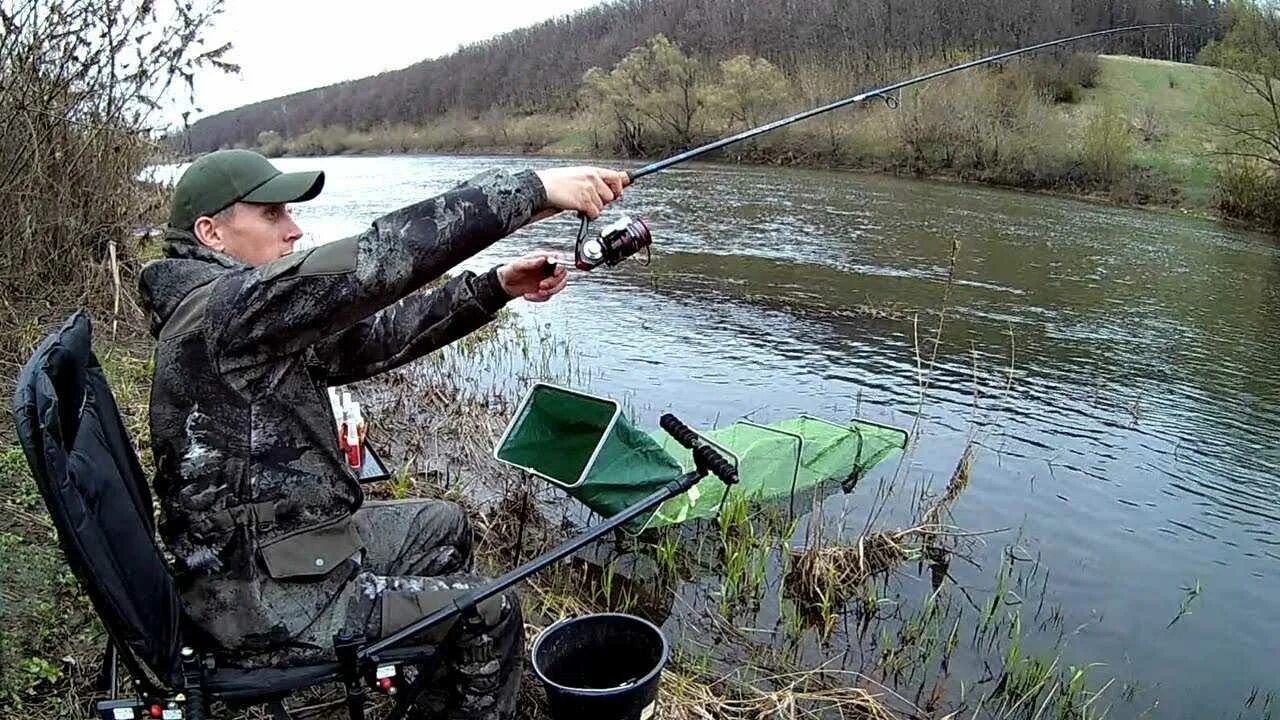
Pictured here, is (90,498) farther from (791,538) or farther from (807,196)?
(807,196)

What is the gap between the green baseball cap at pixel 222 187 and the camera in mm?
2529

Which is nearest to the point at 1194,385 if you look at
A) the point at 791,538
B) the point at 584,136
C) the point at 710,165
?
the point at 791,538

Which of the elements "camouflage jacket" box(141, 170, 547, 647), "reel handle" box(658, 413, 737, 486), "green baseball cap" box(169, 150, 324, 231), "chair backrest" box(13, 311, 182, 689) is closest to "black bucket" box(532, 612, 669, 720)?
"reel handle" box(658, 413, 737, 486)

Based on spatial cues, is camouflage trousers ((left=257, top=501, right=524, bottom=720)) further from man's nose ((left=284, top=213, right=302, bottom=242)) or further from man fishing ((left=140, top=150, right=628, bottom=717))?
man's nose ((left=284, top=213, right=302, bottom=242))

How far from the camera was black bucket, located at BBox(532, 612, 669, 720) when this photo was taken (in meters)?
2.65

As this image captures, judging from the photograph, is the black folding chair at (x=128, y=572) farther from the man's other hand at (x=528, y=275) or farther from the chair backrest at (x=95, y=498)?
the man's other hand at (x=528, y=275)

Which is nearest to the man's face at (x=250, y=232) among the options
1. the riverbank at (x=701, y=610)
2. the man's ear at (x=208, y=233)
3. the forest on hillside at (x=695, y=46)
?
the man's ear at (x=208, y=233)

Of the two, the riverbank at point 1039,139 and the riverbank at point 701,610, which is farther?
the riverbank at point 1039,139

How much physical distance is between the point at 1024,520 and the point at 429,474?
3.68m

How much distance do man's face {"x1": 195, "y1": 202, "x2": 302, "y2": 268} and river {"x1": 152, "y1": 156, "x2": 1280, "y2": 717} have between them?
236 centimetres

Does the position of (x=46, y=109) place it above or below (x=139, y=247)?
above

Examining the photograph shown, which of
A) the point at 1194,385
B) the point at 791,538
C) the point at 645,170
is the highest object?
the point at 645,170

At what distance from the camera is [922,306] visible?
38.5 feet

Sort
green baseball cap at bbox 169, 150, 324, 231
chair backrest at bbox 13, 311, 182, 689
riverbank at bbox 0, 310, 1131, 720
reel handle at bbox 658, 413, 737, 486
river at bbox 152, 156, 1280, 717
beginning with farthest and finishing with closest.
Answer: river at bbox 152, 156, 1280, 717, riverbank at bbox 0, 310, 1131, 720, reel handle at bbox 658, 413, 737, 486, green baseball cap at bbox 169, 150, 324, 231, chair backrest at bbox 13, 311, 182, 689
